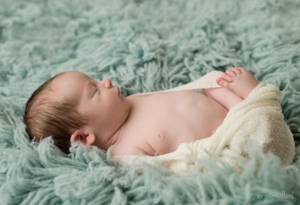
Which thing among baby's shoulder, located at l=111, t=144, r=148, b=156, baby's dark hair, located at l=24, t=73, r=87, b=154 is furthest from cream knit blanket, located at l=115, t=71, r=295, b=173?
baby's dark hair, located at l=24, t=73, r=87, b=154

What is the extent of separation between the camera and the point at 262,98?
93 cm

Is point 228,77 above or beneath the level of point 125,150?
above

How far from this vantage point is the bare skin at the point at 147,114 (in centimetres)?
97

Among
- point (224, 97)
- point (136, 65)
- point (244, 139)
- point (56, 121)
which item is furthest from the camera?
point (136, 65)

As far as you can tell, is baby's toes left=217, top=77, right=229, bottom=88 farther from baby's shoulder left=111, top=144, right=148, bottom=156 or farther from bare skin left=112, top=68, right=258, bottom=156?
baby's shoulder left=111, top=144, right=148, bottom=156

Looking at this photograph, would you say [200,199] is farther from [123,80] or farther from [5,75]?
[5,75]

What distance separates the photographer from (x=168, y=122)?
3.25 feet

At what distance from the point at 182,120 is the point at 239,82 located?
19 centimetres

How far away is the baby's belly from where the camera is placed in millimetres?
959

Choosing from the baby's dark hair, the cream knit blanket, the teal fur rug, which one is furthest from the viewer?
the baby's dark hair

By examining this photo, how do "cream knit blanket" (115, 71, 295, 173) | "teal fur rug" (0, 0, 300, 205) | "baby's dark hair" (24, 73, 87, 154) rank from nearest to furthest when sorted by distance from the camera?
"teal fur rug" (0, 0, 300, 205) → "cream knit blanket" (115, 71, 295, 173) → "baby's dark hair" (24, 73, 87, 154)

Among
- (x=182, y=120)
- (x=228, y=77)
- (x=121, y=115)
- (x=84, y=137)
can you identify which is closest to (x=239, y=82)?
(x=228, y=77)

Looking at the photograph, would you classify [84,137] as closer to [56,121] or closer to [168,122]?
[56,121]

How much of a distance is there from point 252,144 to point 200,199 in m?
0.20
